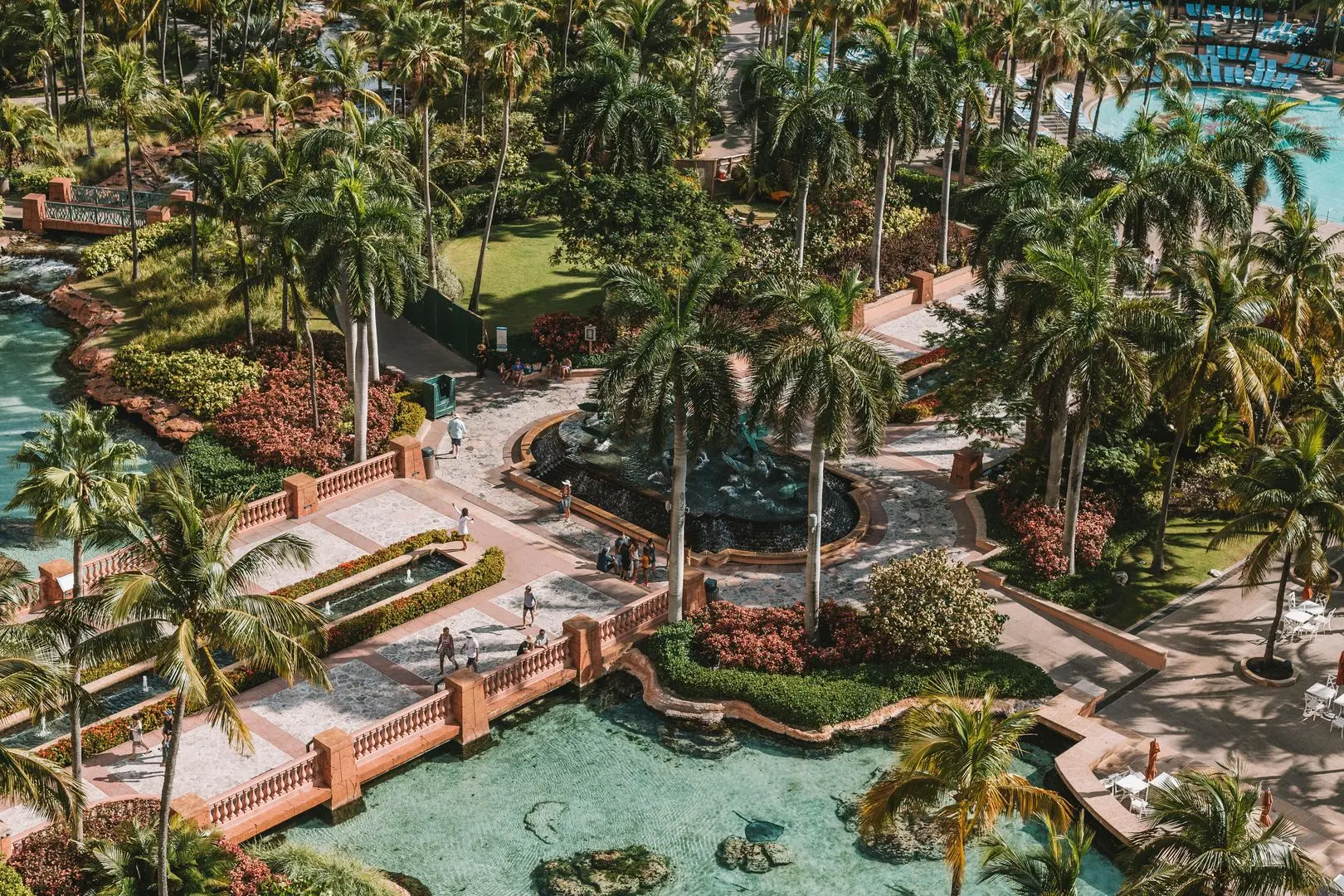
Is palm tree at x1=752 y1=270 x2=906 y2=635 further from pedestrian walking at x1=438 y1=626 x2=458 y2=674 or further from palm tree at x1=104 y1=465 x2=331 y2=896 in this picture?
palm tree at x1=104 y1=465 x2=331 y2=896

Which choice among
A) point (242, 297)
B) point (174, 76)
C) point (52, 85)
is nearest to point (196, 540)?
point (242, 297)

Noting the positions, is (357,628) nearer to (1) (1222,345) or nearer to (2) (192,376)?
(2) (192,376)

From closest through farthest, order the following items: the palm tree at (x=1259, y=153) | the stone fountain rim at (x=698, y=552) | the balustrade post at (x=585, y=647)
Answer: the balustrade post at (x=585, y=647), the stone fountain rim at (x=698, y=552), the palm tree at (x=1259, y=153)

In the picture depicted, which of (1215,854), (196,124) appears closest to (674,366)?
(1215,854)

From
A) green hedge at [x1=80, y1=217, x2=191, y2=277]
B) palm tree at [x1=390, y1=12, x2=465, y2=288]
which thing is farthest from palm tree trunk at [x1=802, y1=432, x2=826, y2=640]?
green hedge at [x1=80, y1=217, x2=191, y2=277]

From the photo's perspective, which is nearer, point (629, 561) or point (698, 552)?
point (629, 561)

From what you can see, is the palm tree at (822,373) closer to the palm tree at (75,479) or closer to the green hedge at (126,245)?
the palm tree at (75,479)

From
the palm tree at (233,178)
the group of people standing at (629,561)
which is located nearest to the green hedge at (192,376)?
the palm tree at (233,178)
